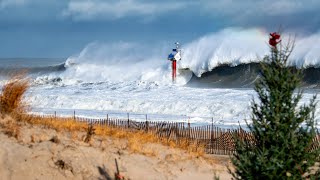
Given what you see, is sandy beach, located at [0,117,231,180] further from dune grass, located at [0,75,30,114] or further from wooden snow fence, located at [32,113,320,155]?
wooden snow fence, located at [32,113,320,155]

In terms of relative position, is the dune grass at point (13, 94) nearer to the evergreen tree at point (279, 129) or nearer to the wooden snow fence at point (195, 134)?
the wooden snow fence at point (195, 134)

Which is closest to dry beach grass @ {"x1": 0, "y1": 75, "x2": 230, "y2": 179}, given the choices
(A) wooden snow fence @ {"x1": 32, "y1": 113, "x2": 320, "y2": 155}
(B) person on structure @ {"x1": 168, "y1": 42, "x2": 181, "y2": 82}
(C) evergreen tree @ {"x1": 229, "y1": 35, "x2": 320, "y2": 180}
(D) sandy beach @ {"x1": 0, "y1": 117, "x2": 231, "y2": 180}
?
→ (D) sandy beach @ {"x1": 0, "y1": 117, "x2": 231, "y2": 180}

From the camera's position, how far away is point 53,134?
60.0 ft

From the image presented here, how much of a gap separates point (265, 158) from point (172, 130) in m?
16.3

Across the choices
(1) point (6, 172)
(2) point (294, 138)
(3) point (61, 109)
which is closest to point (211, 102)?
(3) point (61, 109)

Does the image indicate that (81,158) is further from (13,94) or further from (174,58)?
(174,58)

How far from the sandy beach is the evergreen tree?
6937mm

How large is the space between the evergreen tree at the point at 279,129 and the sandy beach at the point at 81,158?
22.8 ft

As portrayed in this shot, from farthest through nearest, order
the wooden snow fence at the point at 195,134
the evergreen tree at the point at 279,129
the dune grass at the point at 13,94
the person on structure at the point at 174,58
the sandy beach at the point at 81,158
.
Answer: the person on structure at the point at 174,58 → the wooden snow fence at the point at 195,134 → the dune grass at the point at 13,94 → the sandy beach at the point at 81,158 → the evergreen tree at the point at 279,129

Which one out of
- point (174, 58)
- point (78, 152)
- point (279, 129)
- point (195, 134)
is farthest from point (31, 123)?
point (174, 58)

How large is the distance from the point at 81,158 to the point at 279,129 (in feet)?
25.8

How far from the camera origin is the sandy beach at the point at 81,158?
16.2 metres

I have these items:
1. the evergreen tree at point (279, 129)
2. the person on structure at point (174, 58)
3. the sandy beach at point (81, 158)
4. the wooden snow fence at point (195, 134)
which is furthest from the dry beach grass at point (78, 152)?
the person on structure at point (174, 58)

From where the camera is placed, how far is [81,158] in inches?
667
